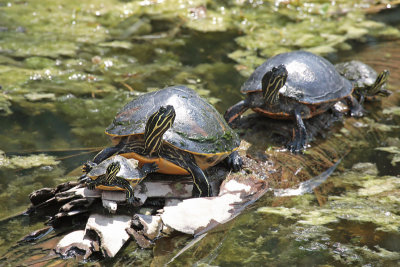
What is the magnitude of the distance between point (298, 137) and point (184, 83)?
230cm

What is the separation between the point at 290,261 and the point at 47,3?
7.36 m

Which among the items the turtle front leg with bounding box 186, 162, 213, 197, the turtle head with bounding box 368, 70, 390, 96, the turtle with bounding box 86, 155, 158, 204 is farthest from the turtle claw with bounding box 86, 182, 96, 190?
the turtle head with bounding box 368, 70, 390, 96

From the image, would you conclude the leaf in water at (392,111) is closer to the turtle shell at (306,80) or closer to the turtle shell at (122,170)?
the turtle shell at (306,80)

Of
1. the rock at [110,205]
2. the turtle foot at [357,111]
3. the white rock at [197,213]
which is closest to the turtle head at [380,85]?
the turtle foot at [357,111]

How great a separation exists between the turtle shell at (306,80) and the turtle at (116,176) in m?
1.84

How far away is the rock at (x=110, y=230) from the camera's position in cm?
297

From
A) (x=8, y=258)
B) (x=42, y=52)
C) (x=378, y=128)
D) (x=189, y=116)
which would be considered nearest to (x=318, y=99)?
(x=378, y=128)

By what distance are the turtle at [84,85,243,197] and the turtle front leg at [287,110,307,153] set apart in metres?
0.72

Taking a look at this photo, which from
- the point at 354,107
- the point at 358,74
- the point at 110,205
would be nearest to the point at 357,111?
the point at 354,107

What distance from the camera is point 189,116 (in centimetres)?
358

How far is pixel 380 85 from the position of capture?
548 centimetres

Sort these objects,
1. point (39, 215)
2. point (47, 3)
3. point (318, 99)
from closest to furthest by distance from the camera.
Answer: point (39, 215) < point (318, 99) < point (47, 3)

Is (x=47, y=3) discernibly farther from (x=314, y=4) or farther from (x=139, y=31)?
(x=314, y=4)

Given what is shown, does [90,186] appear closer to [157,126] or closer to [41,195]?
[41,195]
